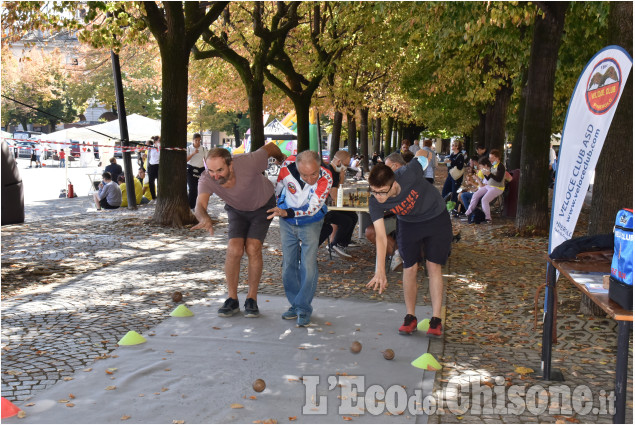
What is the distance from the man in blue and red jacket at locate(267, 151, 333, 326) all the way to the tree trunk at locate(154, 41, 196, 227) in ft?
24.9

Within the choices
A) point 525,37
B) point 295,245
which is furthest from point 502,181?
point 295,245

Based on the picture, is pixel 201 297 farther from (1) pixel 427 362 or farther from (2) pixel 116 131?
(2) pixel 116 131

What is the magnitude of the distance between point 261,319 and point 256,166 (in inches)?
62.7

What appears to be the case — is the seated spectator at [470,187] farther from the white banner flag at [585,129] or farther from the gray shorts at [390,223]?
the white banner flag at [585,129]

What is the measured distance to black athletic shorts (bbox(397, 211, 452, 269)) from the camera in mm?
6180

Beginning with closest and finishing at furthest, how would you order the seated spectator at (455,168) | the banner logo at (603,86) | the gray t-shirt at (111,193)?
the banner logo at (603,86), the seated spectator at (455,168), the gray t-shirt at (111,193)

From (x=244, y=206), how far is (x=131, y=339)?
1.76 metres

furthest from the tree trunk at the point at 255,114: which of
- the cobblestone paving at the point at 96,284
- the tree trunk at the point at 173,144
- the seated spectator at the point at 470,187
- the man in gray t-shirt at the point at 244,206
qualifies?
the man in gray t-shirt at the point at 244,206

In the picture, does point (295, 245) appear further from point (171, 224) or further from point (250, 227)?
point (171, 224)

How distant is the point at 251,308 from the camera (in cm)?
696

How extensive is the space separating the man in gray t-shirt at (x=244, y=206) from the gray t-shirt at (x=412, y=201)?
4.82 ft

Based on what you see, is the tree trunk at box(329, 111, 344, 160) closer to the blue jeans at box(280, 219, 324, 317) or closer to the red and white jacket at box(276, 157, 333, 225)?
the blue jeans at box(280, 219, 324, 317)

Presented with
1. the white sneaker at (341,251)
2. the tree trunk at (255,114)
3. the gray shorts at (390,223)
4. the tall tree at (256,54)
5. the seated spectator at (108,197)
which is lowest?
the white sneaker at (341,251)

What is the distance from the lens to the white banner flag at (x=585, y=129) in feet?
16.7
